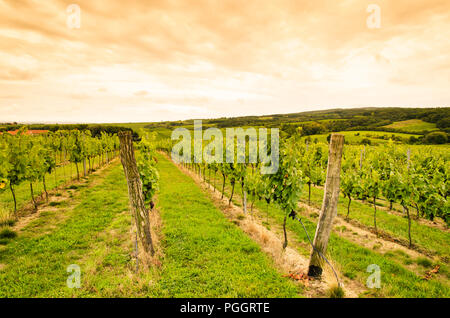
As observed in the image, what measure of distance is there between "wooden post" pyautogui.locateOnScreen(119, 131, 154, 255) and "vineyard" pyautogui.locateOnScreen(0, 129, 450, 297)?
0.08ft

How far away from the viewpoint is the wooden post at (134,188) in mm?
5062

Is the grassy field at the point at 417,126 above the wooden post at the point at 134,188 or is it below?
above

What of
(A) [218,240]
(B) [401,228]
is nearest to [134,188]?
(A) [218,240]

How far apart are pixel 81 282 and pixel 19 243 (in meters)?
3.41

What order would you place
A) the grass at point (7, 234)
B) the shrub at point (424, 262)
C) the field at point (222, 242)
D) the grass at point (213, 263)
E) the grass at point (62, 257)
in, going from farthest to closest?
the grass at point (7, 234), the shrub at point (424, 262), the field at point (222, 242), the grass at point (62, 257), the grass at point (213, 263)

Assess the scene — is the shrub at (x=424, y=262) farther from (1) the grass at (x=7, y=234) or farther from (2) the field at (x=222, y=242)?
(1) the grass at (x=7, y=234)

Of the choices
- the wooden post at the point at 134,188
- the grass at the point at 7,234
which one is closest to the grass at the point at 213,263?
the wooden post at the point at 134,188

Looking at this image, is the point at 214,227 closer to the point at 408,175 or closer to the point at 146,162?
the point at 146,162

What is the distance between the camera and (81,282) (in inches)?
169

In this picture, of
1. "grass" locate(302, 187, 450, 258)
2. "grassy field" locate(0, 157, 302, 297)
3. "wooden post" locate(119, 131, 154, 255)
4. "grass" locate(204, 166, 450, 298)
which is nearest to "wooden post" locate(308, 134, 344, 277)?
"grassy field" locate(0, 157, 302, 297)

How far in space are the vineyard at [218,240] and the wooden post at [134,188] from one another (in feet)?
0.08

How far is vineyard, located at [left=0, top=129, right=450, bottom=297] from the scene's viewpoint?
13.9 feet

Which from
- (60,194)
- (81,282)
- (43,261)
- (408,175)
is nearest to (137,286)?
(81,282)

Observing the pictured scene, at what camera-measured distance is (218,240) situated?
6.09 metres
